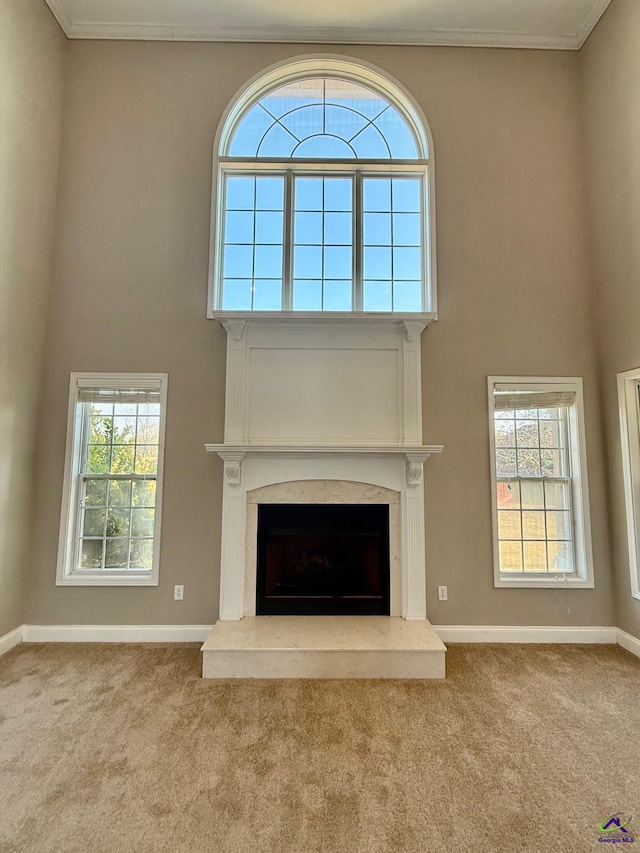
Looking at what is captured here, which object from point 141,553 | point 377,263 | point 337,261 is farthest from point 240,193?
point 141,553

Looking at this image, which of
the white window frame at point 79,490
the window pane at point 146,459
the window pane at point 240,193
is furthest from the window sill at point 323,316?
the window pane at point 146,459

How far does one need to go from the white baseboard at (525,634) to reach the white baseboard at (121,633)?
1978 millimetres

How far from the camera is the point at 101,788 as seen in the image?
1792 mm

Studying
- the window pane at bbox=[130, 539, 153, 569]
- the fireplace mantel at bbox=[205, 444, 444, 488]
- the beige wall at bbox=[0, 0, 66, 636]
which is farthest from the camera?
the window pane at bbox=[130, 539, 153, 569]

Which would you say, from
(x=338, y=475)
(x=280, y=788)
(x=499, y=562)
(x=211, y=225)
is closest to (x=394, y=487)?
(x=338, y=475)

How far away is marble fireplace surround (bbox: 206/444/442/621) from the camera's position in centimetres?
321

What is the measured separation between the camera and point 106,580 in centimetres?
325

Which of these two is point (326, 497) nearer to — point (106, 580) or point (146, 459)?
point (146, 459)

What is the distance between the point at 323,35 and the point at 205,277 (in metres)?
2.45

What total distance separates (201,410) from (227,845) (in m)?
2.63

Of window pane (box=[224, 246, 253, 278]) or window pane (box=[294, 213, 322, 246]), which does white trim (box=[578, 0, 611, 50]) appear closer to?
window pane (box=[294, 213, 322, 246])

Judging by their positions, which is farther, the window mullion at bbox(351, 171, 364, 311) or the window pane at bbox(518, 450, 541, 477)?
the window mullion at bbox(351, 171, 364, 311)

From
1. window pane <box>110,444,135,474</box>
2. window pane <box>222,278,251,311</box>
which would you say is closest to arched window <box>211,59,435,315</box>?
window pane <box>222,278,251,311</box>

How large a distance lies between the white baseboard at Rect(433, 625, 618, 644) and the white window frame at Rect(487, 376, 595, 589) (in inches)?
13.3
